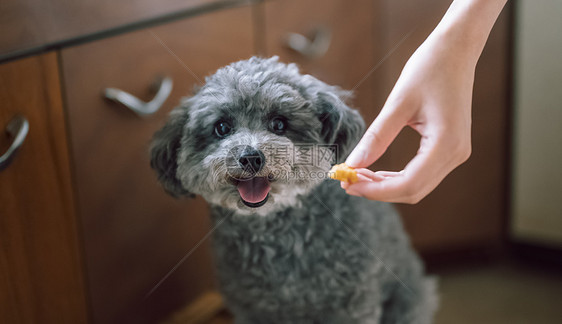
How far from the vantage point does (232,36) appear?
99cm

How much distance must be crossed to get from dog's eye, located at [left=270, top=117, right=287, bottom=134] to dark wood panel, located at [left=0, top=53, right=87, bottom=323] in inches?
13.3

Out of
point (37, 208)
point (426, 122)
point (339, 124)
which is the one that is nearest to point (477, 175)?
point (339, 124)

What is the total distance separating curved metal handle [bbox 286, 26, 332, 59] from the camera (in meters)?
1.04

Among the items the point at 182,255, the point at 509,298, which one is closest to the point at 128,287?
the point at 182,255

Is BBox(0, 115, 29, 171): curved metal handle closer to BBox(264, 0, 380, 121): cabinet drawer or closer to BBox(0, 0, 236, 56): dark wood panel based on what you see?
BBox(0, 0, 236, 56): dark wood panel

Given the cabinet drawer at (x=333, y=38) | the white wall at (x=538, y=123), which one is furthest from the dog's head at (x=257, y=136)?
the white wall at (x=538, y=123)

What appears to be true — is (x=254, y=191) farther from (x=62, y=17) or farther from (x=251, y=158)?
(x=62, y=17)

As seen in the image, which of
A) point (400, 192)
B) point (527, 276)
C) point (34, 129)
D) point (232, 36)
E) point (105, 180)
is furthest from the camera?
point (527, 276)

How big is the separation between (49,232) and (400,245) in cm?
62

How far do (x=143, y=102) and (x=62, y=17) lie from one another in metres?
0.20

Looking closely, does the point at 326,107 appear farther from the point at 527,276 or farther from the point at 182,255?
the point at 527,276

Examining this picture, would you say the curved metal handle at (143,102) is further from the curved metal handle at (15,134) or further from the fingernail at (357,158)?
the fingernail at (357,158)

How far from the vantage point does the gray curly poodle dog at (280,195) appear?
2.31 ft

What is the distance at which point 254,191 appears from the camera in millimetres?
709
